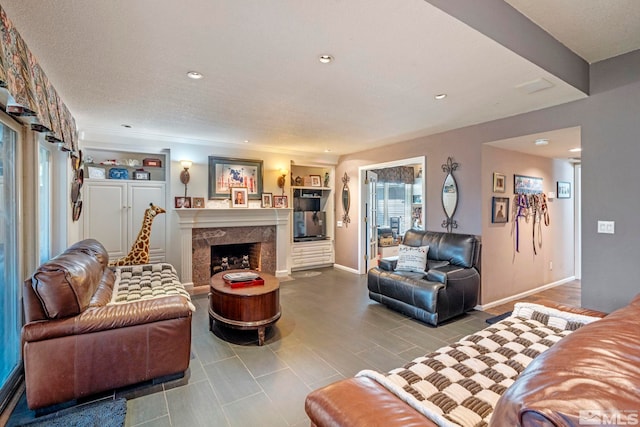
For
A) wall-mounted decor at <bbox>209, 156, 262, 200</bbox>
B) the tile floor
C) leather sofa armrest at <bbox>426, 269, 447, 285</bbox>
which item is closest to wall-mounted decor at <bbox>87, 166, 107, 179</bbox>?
wall-mounted decor at <bbox>209, 156, 262, 200</bbox>

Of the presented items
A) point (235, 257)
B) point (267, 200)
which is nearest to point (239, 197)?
point (267, 200)

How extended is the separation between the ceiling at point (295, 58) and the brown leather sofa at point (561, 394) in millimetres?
1677

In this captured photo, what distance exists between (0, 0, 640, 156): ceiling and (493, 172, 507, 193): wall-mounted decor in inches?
33.5

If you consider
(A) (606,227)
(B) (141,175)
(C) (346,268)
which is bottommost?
(C) (346,268)

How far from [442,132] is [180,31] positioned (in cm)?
364

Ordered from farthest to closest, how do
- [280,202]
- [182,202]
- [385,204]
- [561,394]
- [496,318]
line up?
1. [385,204]
2. [280,202]
3. [182,202]
4. [496,318]
5. [561,394]

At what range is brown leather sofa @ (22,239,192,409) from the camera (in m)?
1.93

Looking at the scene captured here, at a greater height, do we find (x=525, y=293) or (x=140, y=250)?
(x=140, y=250)

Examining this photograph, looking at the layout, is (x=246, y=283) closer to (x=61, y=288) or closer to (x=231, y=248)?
(x=61, y=288)

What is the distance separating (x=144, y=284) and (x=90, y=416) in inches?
53.7

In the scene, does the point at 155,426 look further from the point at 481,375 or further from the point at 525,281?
the point at 525,281

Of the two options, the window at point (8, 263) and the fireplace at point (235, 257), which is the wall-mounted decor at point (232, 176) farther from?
the window at point (8, 263)

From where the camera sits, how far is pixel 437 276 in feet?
11.6

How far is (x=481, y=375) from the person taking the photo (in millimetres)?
1437
